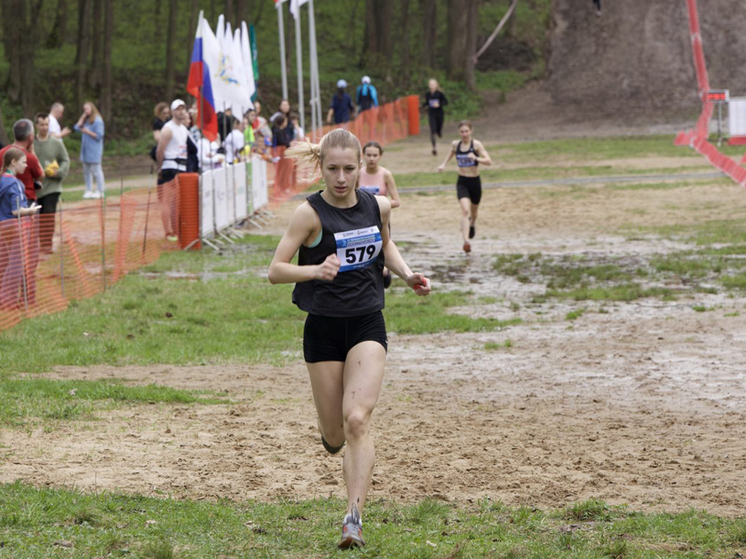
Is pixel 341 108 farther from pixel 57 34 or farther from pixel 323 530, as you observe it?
pixel 323 530

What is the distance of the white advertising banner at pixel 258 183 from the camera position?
73.4 feet

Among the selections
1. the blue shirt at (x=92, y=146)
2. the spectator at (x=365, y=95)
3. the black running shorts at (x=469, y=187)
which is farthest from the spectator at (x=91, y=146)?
the spectator at (x=365, y=95)

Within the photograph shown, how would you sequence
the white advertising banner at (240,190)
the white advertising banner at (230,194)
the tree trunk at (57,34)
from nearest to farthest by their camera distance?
the white advertising banner at (230,194) → the white advertising banner at (240,190) → the tree trunk at (57,34)

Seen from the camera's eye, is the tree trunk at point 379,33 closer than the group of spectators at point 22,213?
No

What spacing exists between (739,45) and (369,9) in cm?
1808

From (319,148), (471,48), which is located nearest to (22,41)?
(471,48)

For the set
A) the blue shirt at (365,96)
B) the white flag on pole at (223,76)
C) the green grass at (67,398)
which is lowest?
the green grass at (67,398)

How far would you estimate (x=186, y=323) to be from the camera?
41.1 feet

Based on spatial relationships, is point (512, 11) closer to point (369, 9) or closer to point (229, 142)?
point (369, 9)

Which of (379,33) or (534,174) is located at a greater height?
(379,33)

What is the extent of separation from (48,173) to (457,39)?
42206 millimetres

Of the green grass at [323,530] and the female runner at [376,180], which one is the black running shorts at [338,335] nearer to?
the green grass at [323,530]

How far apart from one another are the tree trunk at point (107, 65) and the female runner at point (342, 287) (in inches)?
1405

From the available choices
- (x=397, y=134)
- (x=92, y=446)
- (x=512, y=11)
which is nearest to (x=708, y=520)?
(x=92, y=446)
